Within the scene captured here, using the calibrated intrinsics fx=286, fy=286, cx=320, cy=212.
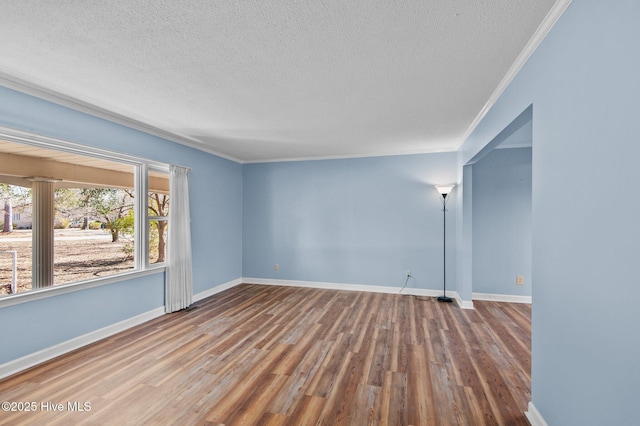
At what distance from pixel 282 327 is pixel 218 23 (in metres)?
3.14

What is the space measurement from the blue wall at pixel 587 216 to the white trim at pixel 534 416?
0.13ft

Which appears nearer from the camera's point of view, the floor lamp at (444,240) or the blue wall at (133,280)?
the blue wall at (133,280)

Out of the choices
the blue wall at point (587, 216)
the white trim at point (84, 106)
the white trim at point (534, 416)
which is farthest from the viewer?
the white trim at point (84, 106)

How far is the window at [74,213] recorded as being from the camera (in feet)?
8.50

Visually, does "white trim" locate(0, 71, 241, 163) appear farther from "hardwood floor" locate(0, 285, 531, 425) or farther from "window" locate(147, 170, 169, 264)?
"hardwood floor" locate(0, 285, 531, 425)

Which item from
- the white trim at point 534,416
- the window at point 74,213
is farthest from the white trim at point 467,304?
the window at point 74,213

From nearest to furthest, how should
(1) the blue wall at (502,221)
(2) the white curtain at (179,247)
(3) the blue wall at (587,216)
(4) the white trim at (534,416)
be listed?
(3) the blue wall at (587,216), (4) the white trim at (534,416), (2) the white curtain at (179,247), (1) the blue wall at (502,221)

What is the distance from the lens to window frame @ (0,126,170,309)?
249 cm

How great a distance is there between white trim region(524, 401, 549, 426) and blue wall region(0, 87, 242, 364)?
158 inches

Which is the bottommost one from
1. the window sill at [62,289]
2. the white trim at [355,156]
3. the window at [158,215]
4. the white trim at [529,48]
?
the window sill at [62,289]

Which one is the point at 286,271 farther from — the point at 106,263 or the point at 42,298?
the point at 42,298

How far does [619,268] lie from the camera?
1104mm

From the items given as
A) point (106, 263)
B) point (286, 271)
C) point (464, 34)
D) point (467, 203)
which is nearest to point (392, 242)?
point (467, 203)

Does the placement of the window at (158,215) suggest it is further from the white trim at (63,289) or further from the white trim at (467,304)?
the white trim at (467,304)
